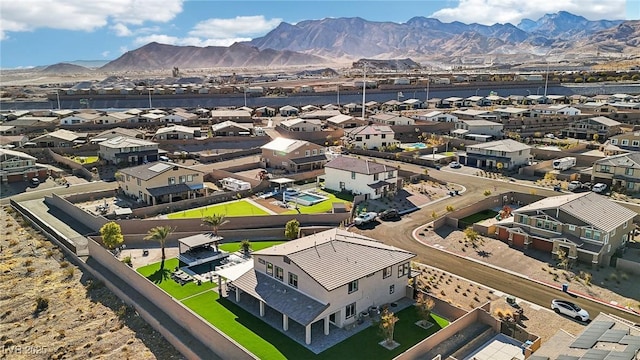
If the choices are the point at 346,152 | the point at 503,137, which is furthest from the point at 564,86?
the point at 346,152

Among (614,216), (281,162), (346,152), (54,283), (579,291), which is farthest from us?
(346,152)

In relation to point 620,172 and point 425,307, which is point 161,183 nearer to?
point 425,307

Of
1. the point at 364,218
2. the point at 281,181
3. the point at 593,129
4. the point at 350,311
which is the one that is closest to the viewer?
the point at 350,311

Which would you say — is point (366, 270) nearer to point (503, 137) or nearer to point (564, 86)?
point (503, 137)

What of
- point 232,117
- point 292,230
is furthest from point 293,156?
point 232,117

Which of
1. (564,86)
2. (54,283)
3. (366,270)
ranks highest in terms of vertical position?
(564,86)
